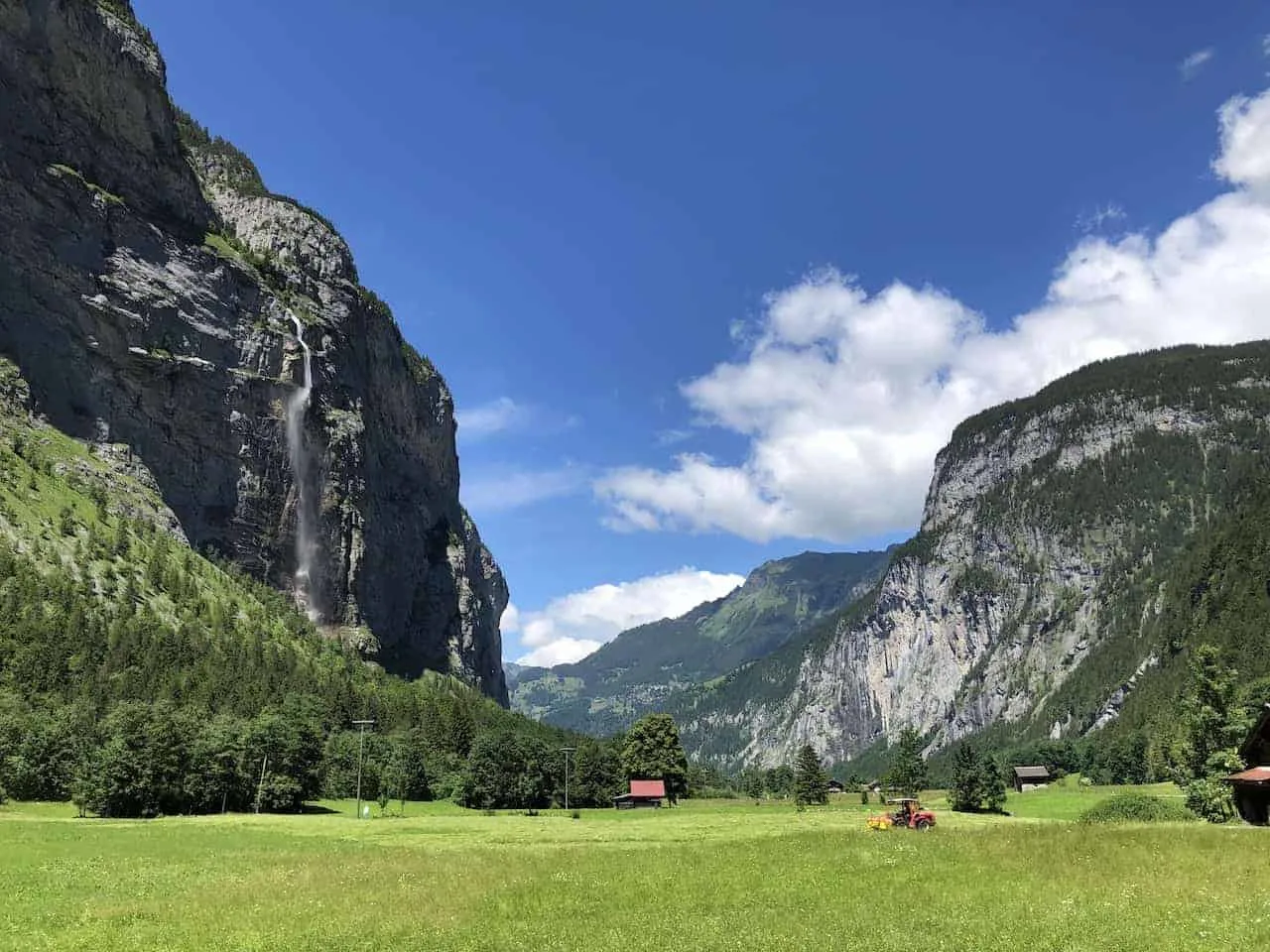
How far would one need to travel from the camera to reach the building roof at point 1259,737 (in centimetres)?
4153

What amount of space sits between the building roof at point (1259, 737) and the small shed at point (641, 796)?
338 feet

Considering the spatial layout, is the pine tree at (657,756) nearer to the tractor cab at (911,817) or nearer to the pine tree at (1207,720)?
the tractor cab at (911,817)

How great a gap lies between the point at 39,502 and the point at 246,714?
7305 centimetres

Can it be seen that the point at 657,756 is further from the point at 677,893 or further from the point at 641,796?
the point at 677,893

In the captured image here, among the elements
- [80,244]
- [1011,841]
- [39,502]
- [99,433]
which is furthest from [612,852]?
[80,244]

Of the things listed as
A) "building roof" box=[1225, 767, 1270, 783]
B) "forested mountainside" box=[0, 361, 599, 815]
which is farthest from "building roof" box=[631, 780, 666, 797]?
"building roof" box=[1225, 767, 1270, 783]

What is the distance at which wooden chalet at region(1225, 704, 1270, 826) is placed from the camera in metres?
39.3

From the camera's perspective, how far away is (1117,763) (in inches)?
7156

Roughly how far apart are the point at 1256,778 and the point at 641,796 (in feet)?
353

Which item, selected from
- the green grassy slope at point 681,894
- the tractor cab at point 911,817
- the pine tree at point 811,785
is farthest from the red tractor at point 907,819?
the pine tree at point 811,785

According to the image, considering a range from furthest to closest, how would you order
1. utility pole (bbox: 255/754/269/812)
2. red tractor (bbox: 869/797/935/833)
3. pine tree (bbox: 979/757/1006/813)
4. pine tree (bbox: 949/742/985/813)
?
pine tree (bbox: 979/757/1006/813) < pine tree (bbox: 949/742/985/813) < utility pole (bbox: 255/754/269/812) < red tractor (bbox: 869/797/935/833)

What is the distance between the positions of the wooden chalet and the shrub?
37.7ft

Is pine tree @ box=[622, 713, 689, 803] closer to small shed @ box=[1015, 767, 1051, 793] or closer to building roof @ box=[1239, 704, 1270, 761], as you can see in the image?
small shed @ box=[1015, 767, 1051, 793]

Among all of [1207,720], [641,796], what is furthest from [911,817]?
[641,796]
